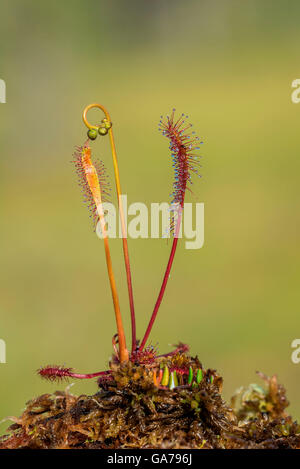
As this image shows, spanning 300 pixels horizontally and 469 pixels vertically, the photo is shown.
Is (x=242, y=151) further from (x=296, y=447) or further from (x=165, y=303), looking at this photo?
(x=296, y=447)

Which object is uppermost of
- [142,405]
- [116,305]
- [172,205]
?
[172,205]

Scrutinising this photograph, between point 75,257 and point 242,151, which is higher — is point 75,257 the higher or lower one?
the lower one

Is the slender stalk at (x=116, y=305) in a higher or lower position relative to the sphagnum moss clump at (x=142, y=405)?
higher

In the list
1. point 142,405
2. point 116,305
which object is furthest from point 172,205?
point 142,405

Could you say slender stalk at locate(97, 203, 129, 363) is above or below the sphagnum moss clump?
above

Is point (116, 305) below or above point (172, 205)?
below

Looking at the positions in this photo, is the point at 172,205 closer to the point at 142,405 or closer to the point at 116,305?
the point at 116,305
